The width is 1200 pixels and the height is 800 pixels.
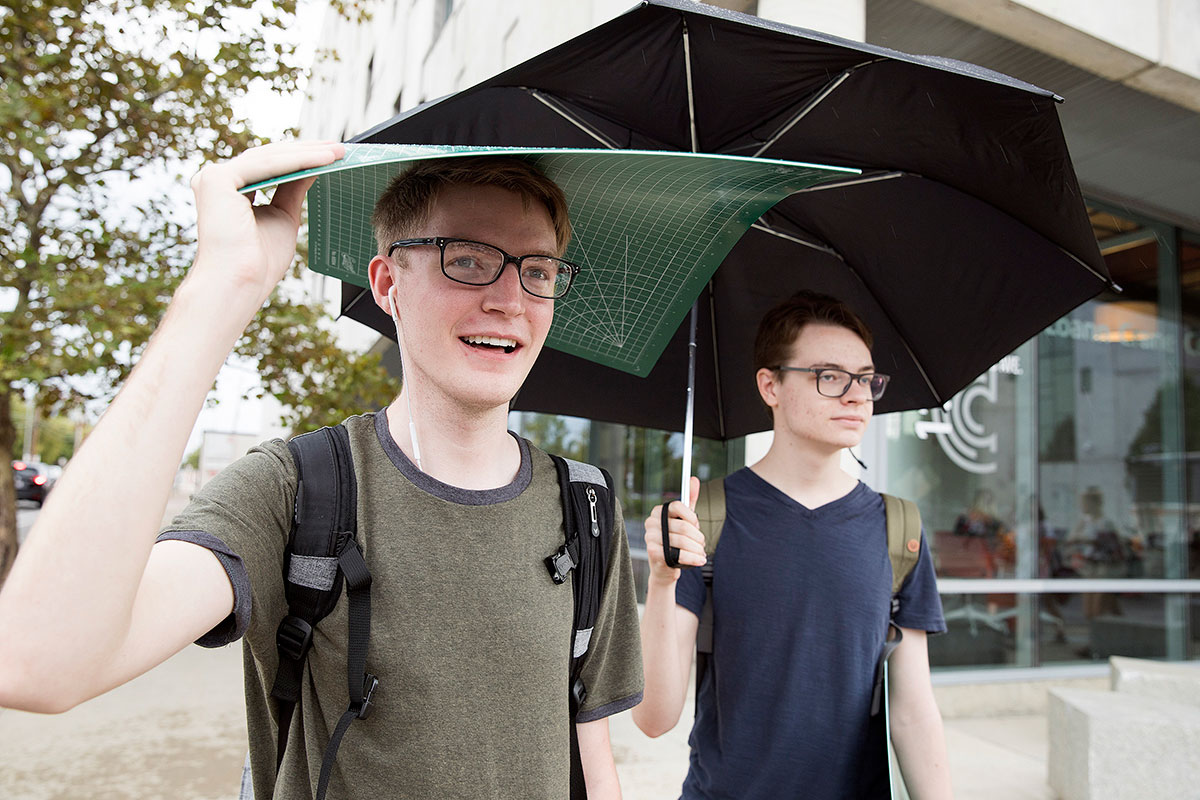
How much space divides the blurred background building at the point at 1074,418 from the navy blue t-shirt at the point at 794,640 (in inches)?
141

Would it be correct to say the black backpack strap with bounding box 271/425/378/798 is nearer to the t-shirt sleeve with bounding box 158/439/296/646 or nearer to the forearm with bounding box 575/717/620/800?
the t-shirt sleeve with bounding box 158/439/296/646

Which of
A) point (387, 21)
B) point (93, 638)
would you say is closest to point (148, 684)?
point (93, 638)

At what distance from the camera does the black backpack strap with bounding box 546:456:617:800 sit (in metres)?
1.44

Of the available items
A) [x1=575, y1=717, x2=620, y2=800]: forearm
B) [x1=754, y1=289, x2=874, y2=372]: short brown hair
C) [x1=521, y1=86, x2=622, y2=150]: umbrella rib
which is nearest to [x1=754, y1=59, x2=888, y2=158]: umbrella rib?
[x1=521, y1=86, x2=622, y2=150]: umbrella rib

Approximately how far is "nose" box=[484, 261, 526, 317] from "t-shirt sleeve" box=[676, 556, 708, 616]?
1.04 meters

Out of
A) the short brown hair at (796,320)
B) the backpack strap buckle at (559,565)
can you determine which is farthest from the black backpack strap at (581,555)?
the short brown hair at (796,320)

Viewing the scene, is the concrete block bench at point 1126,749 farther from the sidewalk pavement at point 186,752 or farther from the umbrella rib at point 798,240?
the umbrella rib at point 798,240

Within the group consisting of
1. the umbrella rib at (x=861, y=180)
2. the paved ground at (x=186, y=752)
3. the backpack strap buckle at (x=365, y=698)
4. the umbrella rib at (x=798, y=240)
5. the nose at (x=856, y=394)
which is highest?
the umbrella rib at (x=861, y=180)

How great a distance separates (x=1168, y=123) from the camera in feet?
20.8

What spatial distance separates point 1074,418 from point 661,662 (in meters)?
7.10

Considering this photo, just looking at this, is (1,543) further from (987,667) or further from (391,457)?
(987,667)

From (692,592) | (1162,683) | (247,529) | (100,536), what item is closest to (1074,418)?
(1162,683)

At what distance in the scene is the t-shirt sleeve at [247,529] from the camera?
1.06 m

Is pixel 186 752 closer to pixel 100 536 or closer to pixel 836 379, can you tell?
pixel 836 379
